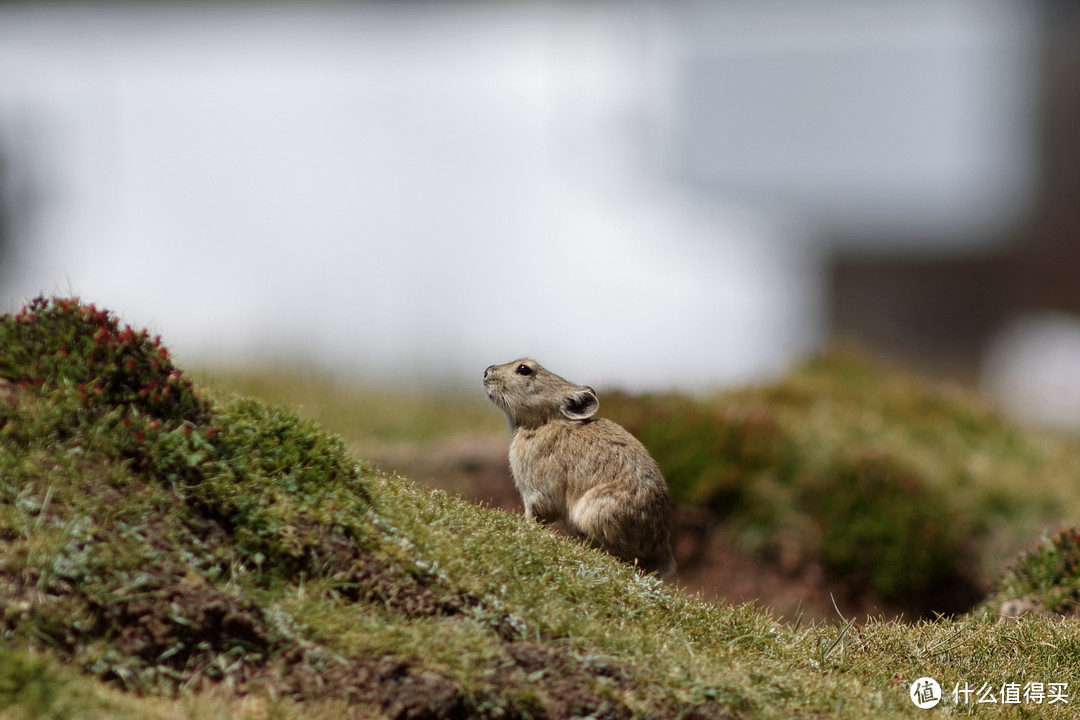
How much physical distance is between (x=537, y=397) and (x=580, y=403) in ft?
1.11

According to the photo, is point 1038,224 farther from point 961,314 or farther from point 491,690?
point 491,690

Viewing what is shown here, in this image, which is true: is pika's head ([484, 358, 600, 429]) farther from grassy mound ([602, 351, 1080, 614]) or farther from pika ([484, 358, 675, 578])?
grassy mound ([602, 351, 1080, 614])

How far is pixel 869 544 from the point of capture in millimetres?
12820

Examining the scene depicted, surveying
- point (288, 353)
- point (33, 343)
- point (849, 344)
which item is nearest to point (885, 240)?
point (849, 344)

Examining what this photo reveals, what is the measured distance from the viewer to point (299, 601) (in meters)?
6.01

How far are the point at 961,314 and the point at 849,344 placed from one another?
1618cm

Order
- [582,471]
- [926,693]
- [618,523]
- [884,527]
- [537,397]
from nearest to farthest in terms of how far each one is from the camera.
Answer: [926,693], [618,523], [582,471], [537,397], [884,527]

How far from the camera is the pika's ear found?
8.62m

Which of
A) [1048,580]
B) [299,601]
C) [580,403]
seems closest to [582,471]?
[580,403]

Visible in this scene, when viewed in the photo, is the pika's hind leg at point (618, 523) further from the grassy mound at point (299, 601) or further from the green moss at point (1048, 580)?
the green moss at point (1048, 580)

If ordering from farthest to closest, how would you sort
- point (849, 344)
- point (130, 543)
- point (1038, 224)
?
point (1038, 224) → point (849, 344) → point (130, 543)

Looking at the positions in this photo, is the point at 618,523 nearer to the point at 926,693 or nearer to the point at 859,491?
the point at 926,693

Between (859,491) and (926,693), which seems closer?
(926,693)

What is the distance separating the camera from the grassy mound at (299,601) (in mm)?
5566
